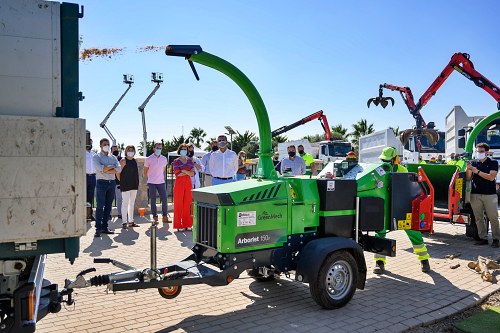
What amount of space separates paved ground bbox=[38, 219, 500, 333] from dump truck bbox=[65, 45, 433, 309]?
11.6 inches

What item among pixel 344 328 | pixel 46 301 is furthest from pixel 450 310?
pixel 46 301

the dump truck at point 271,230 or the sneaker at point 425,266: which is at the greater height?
the dump truck at point 271,230

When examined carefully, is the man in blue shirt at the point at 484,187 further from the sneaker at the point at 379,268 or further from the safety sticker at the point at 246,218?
the safety sticker at the point at 246,218

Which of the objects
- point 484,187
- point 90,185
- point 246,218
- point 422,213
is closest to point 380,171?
point 422,213

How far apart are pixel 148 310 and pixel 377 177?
3295 mm

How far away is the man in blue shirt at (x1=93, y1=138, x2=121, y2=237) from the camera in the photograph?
31.6ft

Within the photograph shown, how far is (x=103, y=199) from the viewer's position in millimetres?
9828

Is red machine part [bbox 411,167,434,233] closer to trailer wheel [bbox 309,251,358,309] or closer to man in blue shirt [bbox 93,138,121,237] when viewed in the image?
trailer wheel [bbox 309,251,358,309]

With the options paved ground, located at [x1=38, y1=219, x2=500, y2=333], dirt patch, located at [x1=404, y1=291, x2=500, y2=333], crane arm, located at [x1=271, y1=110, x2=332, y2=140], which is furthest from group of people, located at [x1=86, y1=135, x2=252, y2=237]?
crane arm, located at [x1=271, y1=110, x2=332, y2=140]

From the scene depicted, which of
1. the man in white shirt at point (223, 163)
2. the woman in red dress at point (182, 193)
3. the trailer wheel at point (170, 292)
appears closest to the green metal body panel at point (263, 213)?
the trailer wheel at point (170, 292)

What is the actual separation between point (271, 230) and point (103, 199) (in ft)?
19.2

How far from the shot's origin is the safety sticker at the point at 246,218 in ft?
15.7

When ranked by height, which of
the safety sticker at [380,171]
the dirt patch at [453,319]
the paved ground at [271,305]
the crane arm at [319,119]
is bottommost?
the dirt patch at [453,319]

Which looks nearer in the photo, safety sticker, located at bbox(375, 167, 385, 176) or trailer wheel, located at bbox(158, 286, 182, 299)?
trailer wheel, located at bbox(158, 286, 182, 299)
